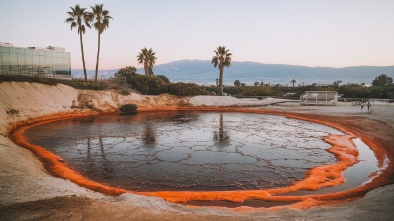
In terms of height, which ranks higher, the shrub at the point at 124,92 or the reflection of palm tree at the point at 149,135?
the shrub at the point at 124,92

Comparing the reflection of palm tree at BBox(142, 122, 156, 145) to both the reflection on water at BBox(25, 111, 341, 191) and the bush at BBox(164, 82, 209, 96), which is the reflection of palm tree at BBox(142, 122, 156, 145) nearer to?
the reflection on water at BBox(25, 111, 341, 191)

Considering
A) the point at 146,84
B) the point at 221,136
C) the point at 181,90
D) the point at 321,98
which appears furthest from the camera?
the point at 146,84

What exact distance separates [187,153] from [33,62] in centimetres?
4206

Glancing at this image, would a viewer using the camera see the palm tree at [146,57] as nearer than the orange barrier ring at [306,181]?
No

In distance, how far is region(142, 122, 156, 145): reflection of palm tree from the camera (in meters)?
20.5

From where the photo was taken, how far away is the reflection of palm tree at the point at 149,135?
808 inches

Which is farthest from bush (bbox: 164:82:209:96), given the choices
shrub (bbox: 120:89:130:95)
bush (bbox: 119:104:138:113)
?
bush (bbox: 119:104:138:113)

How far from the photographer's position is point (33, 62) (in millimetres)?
45750

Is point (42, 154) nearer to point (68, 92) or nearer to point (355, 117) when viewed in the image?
point (68, 92)

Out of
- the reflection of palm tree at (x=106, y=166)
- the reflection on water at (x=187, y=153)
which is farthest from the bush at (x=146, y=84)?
the reflection of palm tree at (x=106, y=166)

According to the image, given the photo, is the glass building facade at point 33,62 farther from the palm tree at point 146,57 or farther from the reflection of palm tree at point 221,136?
the reflection of palm tree at point 221,136

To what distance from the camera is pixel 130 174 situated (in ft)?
43.7

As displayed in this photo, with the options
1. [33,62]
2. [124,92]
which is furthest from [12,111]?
[33,62]

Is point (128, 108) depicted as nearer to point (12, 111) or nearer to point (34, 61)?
point (12, 111)
